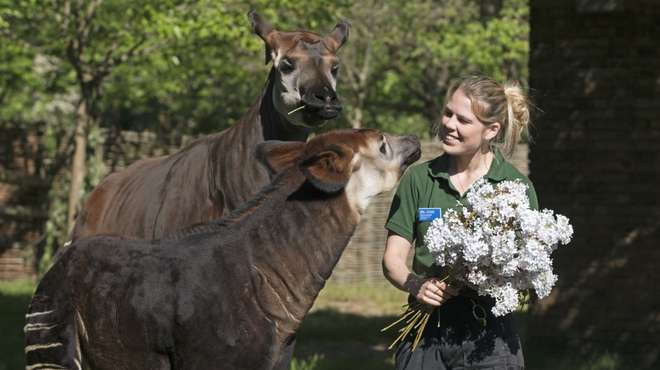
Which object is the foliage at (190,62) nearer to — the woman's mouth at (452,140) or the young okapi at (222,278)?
the woman's mouth at (452,140)

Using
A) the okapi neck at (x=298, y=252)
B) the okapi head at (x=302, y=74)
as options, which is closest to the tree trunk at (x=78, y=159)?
the okapi head at (x=302, y=74)

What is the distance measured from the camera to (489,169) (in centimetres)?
588

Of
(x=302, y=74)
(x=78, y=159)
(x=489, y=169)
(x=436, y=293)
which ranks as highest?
(x=302, y=74)

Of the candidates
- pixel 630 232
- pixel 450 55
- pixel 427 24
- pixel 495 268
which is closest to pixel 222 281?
pixel 495 268

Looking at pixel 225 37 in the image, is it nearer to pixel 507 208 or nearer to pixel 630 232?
pixel 630 232

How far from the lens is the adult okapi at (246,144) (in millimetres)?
7078

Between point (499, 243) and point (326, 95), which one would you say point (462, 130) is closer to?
point (499, 243)

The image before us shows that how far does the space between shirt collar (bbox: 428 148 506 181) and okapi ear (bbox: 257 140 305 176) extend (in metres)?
0.87

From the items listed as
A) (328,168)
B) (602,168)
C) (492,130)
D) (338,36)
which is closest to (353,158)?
(328,168)

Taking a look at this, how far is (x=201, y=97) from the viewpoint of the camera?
1035 inches

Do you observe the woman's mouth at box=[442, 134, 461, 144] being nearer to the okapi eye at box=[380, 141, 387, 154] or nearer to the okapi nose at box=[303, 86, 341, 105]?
the okapi eye at box=[380, 141, 387, 154]

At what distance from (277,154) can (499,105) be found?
115cm

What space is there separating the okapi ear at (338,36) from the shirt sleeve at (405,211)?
1981mm

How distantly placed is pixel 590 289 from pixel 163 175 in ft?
18.6
